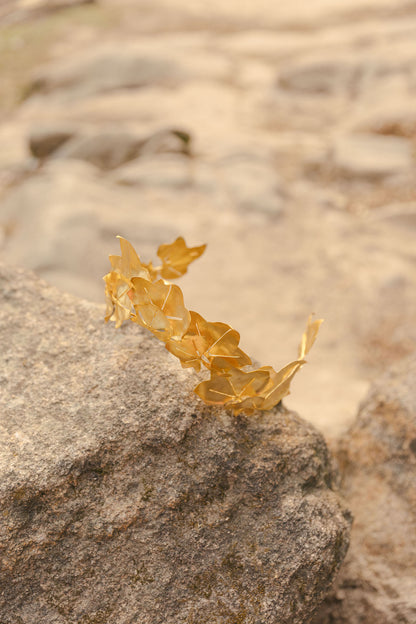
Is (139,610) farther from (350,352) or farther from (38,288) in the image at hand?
(350,352)

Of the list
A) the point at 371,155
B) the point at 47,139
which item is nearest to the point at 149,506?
the point at 371,155

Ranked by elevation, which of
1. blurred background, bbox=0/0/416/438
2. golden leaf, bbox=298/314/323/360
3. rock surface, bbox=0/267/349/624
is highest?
blurred background, bbox=0/0/416/438

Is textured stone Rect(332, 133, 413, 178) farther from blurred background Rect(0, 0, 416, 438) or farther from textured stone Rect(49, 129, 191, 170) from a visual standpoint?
textured stone Rect(49, 129, 191, 170)

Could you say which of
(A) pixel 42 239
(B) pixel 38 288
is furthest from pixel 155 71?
(B) pixel 38 288

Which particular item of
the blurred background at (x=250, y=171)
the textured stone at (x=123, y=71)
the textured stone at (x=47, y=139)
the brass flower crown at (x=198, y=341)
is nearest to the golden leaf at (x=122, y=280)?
the brass flower crown at (x=198, y=341)

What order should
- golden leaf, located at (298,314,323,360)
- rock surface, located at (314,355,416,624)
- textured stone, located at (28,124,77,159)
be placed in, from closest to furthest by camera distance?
golden leaf, located at (298,314,323,360)
rock surface, located at (314,355,416,624)
textured stone, located at (28,124,77,159)

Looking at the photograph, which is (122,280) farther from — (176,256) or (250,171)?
(250,171)

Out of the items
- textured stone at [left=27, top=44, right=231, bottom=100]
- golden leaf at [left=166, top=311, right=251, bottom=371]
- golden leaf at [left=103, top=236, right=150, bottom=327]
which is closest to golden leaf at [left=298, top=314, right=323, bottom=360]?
golden leaf at [left=166, top=311, right=251, bottom=371]

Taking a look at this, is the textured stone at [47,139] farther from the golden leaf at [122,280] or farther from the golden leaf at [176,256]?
the golden leaf at [122,280]
